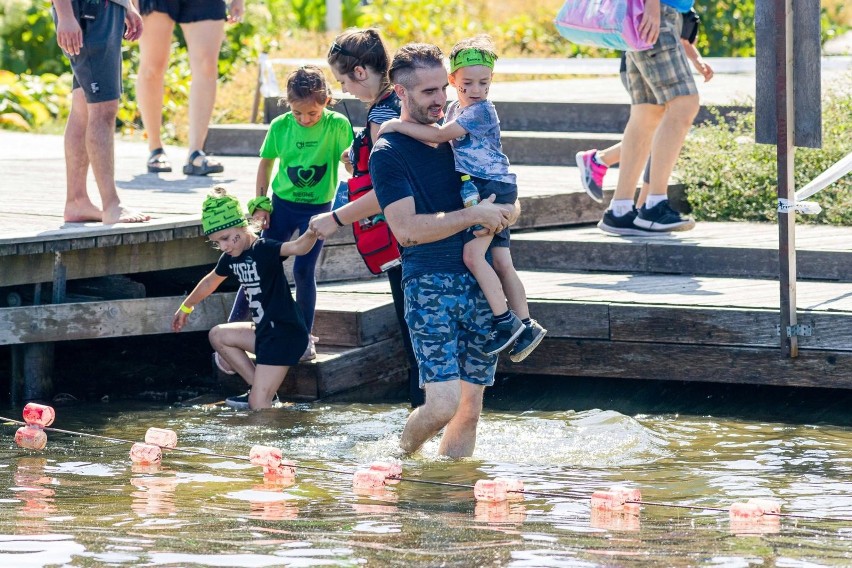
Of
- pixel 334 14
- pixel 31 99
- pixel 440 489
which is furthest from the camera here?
pixel 334 14

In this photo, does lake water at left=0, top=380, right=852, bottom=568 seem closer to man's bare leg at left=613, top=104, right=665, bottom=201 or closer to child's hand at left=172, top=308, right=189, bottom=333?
child's hand at left=172, top=308, right=189, bottom=333

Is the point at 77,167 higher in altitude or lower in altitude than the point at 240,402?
higher

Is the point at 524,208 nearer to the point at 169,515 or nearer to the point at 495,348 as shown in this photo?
the point at 495,348

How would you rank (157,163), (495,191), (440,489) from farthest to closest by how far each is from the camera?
(157,163) < (495,191) < (440,489)

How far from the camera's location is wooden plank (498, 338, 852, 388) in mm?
6707

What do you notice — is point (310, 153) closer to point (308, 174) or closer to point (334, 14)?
point (308, 174)

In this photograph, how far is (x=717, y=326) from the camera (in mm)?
6922

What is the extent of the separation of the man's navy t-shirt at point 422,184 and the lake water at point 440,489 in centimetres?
85

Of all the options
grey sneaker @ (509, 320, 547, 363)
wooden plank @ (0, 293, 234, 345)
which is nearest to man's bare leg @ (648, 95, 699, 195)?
wooden plank @ (0, 293, 234, 345)

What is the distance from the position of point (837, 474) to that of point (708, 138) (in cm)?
454

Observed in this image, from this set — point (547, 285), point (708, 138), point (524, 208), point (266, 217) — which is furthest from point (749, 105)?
point (266, 217)

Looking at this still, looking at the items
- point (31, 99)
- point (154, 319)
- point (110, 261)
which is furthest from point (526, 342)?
point (31, 99)

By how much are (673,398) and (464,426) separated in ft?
5.67

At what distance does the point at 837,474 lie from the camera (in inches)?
220
